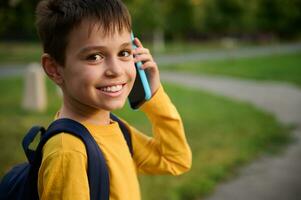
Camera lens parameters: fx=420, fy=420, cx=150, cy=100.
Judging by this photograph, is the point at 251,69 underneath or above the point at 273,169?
underneath

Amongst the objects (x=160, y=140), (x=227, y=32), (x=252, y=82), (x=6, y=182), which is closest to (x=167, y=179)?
(x=160, y=140)

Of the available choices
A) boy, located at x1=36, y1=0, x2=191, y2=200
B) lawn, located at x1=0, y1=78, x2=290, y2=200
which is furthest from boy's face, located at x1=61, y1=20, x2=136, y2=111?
lawn, located at x1=0, y1=78, x2=290, y2=200

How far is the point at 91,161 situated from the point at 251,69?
14.7 metres

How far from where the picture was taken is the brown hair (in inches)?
59.6

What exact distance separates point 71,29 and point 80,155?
46cm

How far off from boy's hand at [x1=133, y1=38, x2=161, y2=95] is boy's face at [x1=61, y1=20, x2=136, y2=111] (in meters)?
0.19

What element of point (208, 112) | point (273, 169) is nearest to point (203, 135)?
point (273, 169)

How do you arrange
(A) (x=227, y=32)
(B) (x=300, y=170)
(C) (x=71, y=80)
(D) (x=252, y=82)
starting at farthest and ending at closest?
1. (A) (x=227, y=32)
2. (D) (x=252, y=82)
3. (B) (x=300, y=170)
4. (C) (x=71, y=80)

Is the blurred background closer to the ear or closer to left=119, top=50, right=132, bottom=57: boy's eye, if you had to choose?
the ear

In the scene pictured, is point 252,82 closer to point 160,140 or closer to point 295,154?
point 295,154

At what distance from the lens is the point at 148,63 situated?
187 cm

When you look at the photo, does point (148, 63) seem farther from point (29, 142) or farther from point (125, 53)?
point (29, 142)

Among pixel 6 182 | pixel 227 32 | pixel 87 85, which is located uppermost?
pixel 87 85

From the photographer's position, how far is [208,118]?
24.1 feet
